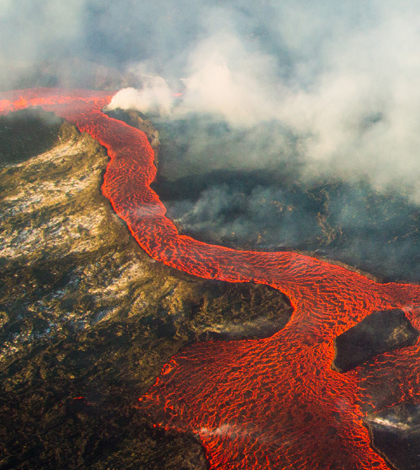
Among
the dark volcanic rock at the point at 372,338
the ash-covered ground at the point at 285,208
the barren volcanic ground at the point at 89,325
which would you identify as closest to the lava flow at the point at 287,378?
the dark volcanic rock at the point at 372,338

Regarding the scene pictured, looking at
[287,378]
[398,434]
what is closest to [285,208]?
[287,378]

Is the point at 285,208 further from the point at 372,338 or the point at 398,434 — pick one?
the point at 398,434

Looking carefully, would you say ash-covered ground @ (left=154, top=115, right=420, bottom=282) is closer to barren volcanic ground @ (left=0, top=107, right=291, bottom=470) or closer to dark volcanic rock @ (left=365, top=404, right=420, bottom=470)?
barren volcanic ground @ (left=0, top=107, right=291, bottom=470)

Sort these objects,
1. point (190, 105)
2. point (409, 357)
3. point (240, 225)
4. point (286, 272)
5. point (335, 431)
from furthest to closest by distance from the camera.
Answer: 1. point (190, 105)
2. point (240, 225)
3. point (286, 272)
4. point (409, 357)
5. point (335, 431)

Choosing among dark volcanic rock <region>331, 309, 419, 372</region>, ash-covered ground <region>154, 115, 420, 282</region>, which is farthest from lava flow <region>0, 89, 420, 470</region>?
ash-covered ground <region>154, 115, 420, 282</region>

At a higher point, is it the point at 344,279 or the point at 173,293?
the point at 344,279

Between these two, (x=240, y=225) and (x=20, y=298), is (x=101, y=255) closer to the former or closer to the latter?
(x=20, y=298)

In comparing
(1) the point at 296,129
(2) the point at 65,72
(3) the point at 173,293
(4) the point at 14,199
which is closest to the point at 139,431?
(3) the point at 173,293
